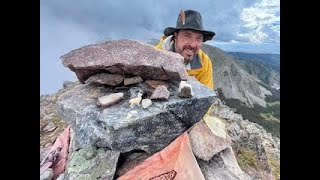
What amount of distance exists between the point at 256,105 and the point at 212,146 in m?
1.19

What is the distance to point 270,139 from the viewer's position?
4.37 meters

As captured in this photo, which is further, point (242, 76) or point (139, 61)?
point (242, 76)

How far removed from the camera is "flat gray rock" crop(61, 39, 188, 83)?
2840 millimetres

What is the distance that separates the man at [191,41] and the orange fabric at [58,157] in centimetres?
94

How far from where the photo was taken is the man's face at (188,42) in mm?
3273

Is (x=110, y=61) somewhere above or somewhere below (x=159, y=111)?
above

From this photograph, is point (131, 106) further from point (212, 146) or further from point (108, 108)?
point (212, 146)

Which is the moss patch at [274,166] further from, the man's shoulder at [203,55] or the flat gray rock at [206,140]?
the man's shoulder at [203,55]

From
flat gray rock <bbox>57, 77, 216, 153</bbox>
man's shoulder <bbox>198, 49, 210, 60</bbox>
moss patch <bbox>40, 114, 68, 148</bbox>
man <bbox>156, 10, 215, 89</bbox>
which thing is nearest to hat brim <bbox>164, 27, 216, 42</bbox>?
man <bbox>156, 10, 215, 89</bbox>

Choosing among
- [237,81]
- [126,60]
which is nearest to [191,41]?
[126,60]

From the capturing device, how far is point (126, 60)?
112 inches
